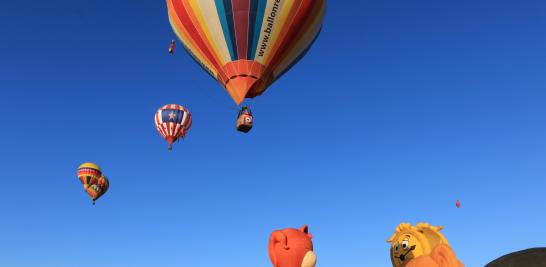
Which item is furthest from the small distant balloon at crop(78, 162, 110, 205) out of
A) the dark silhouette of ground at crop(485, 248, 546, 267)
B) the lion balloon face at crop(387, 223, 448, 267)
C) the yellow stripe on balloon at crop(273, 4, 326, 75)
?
the dark silhouette of ground at crop(485, 248, 546, 267)

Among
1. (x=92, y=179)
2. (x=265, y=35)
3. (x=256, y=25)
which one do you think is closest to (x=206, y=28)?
(x=256, y=25)

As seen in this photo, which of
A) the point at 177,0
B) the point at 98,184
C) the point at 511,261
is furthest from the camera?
the point at 98,184

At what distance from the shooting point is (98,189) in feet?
145

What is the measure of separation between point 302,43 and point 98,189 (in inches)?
1194

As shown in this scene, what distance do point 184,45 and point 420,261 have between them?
54.7 feet

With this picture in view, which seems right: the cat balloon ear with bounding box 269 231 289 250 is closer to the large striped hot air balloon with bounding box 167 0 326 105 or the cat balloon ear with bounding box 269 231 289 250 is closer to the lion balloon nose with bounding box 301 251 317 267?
the lion balloon nose with bounding box 301 251 317 267

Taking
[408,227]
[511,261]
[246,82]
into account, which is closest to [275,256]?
[408,227]

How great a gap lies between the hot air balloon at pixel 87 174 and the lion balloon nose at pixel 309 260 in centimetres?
3831

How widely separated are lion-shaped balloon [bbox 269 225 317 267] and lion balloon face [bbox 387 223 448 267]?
2597mm

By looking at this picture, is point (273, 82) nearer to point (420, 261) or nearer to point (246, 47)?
point (246, 47)

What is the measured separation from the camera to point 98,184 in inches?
1746

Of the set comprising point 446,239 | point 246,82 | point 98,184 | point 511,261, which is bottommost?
point 511,261

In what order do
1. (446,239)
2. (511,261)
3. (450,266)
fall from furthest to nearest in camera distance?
(446,239), (450,266), (511,261)

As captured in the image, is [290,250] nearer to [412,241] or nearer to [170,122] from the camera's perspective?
[412,241]
